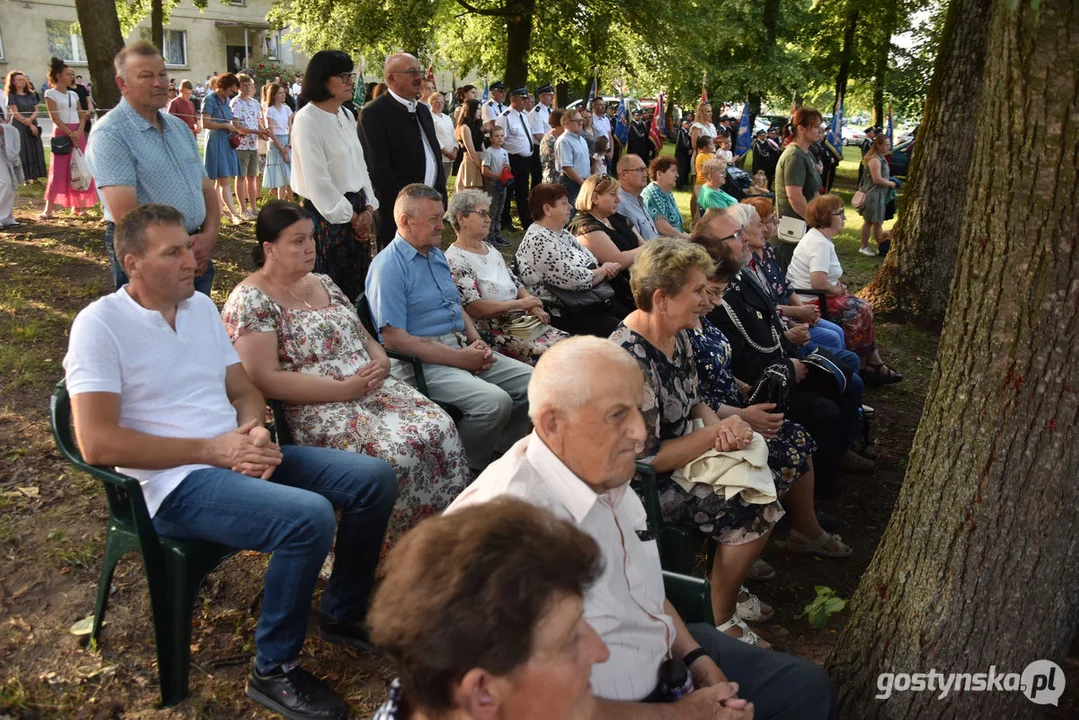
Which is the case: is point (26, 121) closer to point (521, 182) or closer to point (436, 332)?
point (521, 182)

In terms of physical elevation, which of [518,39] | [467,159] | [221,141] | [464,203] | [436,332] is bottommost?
[436,332]

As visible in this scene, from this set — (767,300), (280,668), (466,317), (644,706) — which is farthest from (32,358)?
(644,706)

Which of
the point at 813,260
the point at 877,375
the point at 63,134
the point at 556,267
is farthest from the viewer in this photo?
the point at 63,134

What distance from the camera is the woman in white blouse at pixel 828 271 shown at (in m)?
5.79

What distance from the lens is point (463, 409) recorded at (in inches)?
157

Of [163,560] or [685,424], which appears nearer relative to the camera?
[163,560]

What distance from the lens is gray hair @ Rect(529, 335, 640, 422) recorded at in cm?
215

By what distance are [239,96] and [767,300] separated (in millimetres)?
8590

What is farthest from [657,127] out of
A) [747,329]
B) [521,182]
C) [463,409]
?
[463,409]

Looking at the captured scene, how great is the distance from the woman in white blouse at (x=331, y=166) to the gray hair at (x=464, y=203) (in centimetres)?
76

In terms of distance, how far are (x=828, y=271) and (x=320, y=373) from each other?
377cm

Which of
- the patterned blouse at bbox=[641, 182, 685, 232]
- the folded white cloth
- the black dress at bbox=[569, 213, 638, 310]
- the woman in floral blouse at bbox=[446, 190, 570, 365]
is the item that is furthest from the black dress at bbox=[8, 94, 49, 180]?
the folded white cloth

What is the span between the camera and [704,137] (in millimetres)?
11805

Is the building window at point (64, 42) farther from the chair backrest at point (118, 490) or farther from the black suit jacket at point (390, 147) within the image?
the chair backrest at point (118, 490)
